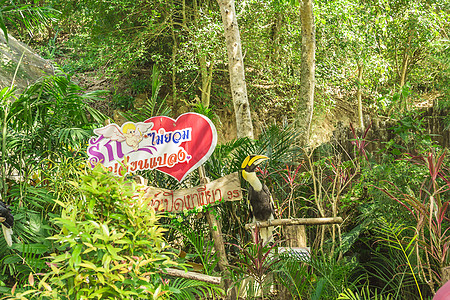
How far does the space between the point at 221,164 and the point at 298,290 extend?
146 cm

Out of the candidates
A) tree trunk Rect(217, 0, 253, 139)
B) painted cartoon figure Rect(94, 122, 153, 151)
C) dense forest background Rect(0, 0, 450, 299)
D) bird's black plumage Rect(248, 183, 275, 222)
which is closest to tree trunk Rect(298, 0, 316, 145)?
dense forest background Rect(0, 0, 450, 299)

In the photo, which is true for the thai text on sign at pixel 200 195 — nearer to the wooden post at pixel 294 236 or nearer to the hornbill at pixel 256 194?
the hornbill at pixel 256 194

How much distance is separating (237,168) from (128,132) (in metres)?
1.05

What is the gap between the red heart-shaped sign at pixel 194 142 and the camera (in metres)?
3.03

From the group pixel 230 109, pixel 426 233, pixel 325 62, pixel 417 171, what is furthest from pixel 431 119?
pixel 230 109

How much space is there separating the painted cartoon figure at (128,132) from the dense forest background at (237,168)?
274 millimetres

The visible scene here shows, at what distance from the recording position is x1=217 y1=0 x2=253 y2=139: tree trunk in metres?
4.25

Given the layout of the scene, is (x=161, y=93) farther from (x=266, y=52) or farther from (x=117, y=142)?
(x=117, y=142)

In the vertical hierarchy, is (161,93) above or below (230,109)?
above

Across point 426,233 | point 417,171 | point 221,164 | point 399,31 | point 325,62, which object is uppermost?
point 399,31

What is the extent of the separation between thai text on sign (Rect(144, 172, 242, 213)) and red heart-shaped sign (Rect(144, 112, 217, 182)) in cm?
17

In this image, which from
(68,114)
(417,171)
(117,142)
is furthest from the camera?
(68,114)

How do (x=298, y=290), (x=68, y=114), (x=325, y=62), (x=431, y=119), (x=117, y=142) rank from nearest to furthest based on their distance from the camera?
(x=298, y=290) → (x=117, y=142) → (x=68, y=114) → (x=431, y=119) → (x=325, y=62)

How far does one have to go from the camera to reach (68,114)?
11.7 ft
